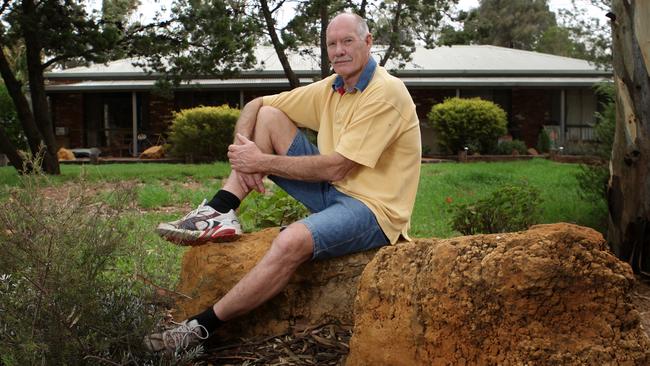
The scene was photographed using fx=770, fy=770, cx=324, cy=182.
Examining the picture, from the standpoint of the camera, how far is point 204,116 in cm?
1959

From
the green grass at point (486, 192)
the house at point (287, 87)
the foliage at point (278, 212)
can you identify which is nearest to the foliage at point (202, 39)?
the green grass at point (486, 192)

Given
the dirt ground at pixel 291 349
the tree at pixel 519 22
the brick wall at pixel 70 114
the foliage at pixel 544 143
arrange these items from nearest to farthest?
1. the dirt ground at pixel 291 349
2. the foliage at pixel 544 143
3. the brick wall at pixel 70 114
4. the tree at pixel 519 22

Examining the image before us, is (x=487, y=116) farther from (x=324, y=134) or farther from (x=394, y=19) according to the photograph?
(x=324, y=134)

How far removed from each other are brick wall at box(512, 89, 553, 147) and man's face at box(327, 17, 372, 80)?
22545 mm

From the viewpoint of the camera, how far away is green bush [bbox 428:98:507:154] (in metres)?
21.4

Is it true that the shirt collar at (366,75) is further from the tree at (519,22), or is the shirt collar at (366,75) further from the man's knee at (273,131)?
the tree at (519,22)

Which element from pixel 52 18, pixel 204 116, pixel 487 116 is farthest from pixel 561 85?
pixel 52 18

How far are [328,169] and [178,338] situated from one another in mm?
1056

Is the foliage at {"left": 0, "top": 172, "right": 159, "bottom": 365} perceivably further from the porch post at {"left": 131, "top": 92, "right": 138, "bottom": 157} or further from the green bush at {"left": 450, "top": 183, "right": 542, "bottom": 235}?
the porch post at {"left": 131, "top": 92, "right": 138, "bottom": 157}

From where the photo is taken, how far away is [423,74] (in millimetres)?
24562

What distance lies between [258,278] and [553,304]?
4.49ft

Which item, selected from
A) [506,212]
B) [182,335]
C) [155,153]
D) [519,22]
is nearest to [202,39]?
[155,153]

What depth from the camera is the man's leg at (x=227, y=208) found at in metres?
3.71

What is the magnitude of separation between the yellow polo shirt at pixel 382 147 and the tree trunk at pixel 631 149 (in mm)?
2524
